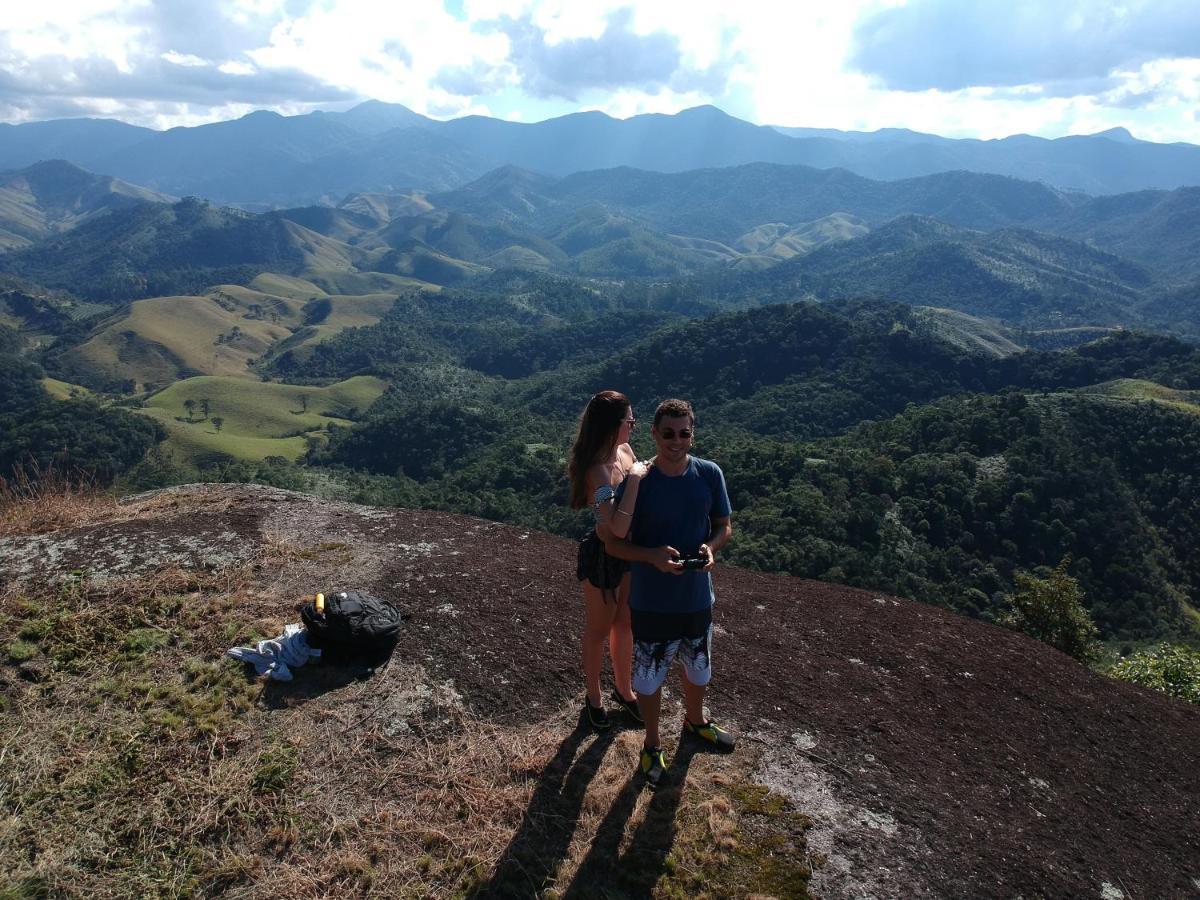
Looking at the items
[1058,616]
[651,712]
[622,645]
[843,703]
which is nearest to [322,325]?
[1058,616]

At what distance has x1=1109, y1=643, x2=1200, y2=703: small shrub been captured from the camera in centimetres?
852

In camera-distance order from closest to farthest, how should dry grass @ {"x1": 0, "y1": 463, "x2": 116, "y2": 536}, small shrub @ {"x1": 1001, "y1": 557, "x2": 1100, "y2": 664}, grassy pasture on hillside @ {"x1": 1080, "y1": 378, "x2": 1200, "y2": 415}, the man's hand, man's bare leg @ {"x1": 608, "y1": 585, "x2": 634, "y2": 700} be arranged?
1. the man's hand
2. man's bare leg @ {"x1": 608, "y1": 585, "x2": 634, "y2": 700}
3. dry grass @ {"x1": 0, "y1": 463, "x2": 116, "y2": 536}
4. small shrub @ {"x1": 1001, "y1": 557, "x2": 1100, "y2": 664}
5. grassy pasture on hillside @ {"x1": 1080, "y1": 378, "x2": 1200, "y2": 415}

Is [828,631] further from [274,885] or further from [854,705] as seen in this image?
[274,885]

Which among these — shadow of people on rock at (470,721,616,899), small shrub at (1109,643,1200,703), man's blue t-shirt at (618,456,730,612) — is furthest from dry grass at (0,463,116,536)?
small shrub at (1109,643,1200,703)

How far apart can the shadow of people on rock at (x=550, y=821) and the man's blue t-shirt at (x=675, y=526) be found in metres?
1.49

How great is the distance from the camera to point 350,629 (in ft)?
19.0

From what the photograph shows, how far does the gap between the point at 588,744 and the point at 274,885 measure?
88.7 inches

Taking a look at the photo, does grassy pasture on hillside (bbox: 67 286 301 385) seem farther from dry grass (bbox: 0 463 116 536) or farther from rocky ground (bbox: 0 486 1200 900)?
rocky ground (bbox: 0 486 1200 900)

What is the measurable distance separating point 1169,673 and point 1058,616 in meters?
1.46

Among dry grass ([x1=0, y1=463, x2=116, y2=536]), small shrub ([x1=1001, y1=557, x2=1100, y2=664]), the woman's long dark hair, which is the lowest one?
small shrub ([x1=1001, y1=557, x2=1100, y2=664])

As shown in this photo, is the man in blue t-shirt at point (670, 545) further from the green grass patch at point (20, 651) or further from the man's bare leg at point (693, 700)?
the green grass patch at point (20, 651)

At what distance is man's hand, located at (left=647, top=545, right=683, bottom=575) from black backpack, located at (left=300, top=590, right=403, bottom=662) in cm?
316

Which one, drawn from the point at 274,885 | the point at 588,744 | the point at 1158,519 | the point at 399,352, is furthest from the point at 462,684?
the point at 399,352

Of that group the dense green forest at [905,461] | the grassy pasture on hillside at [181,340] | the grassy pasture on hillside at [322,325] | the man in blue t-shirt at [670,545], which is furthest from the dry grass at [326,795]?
the grassy pasture on hillside at [322,325]
